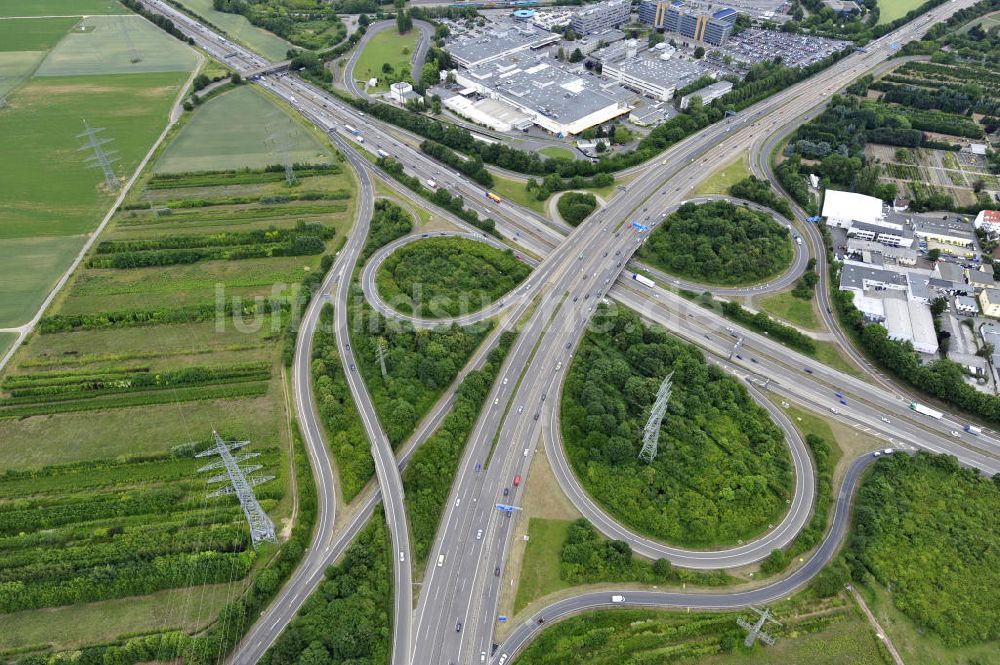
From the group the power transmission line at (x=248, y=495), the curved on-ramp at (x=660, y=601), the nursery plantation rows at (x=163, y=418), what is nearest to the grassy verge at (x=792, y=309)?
the curved on-ramp at (x=660, y=601)

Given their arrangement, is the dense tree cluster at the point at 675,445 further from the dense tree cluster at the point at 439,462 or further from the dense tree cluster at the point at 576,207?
the dense tree cluster at the point at 576,207

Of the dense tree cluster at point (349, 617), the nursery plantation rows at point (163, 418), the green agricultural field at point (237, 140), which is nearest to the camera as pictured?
the dense tree cluster at point (349, 617)

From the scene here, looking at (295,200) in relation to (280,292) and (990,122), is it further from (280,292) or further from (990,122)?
(990,122)

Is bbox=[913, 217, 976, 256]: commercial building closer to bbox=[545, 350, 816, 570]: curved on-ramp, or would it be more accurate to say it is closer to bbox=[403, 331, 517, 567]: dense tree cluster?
→ bbox=[545, 350, 816, 570]: curved on-ramp

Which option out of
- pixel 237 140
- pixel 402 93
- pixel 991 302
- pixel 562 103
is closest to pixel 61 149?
pixel 237 140

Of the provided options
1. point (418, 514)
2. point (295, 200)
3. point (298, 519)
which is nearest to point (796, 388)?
point (418, 514)

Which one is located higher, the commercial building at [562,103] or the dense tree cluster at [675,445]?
the commercial building at [562,103]
